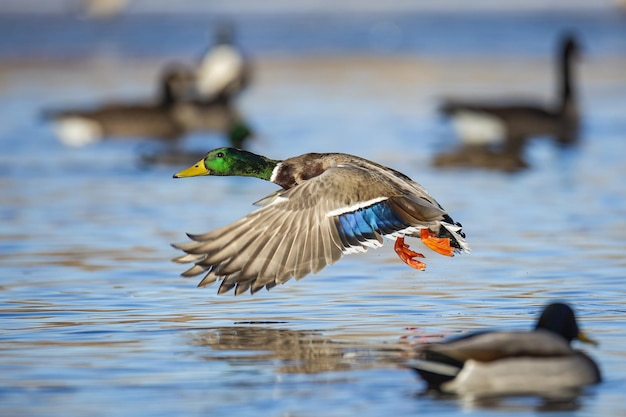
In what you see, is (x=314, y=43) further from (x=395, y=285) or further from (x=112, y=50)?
(x=395, y=285)

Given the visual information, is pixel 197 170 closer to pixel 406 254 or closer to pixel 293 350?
pixel 406 254

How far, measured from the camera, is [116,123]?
23.0m

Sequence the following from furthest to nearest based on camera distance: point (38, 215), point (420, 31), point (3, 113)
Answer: point (420, 31), point (3, 113), point (38, 215)

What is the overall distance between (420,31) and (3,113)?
2278 cm

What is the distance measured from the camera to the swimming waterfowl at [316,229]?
29.1ft

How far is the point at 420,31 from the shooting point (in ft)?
152

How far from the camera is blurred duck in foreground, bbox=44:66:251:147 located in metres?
22.1

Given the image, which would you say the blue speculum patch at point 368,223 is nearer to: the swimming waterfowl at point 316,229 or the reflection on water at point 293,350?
the swimming waterfowl at point 316,229

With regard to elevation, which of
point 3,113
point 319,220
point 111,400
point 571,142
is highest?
point 3,113

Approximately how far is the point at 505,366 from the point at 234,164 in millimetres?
4235

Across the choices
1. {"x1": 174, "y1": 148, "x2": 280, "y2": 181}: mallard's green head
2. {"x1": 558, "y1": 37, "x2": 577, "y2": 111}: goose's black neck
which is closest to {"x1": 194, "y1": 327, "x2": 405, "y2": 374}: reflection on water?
{"x1": 174, "y1": 148, "x2": 280, "y2": 181}: mallard's green head

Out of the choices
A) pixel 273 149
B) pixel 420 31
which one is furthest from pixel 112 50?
pixel 273 149

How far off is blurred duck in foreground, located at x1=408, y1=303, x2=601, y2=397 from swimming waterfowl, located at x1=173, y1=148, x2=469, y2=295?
2.06 metres

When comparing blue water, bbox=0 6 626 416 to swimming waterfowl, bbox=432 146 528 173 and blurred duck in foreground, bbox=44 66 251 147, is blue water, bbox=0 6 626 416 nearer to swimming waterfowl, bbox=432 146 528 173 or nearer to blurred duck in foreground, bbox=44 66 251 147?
swimming waterfowl, bbox=432 146 528 173
